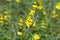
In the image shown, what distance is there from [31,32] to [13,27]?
219mm

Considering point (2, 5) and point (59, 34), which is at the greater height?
point (2, 5)

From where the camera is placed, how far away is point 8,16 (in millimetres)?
2834

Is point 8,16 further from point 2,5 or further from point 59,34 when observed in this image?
point 59,34

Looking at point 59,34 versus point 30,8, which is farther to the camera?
point 30,8

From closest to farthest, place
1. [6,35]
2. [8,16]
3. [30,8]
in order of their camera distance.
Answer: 1. [6,35]
2. [8,16]
3. [30,8]

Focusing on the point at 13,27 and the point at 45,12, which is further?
the point at 45,12

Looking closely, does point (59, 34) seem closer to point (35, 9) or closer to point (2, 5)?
point (35, 9)

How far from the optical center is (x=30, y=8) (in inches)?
120

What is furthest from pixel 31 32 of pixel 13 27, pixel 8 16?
pixel 8 16

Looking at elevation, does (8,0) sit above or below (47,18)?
above

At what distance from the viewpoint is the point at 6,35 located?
2.53m

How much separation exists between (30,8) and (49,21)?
1.10 ft

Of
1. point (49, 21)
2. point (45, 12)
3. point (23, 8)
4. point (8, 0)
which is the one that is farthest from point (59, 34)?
point (8, 0)

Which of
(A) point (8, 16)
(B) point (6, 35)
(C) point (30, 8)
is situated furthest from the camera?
(C) point (30, 8)
